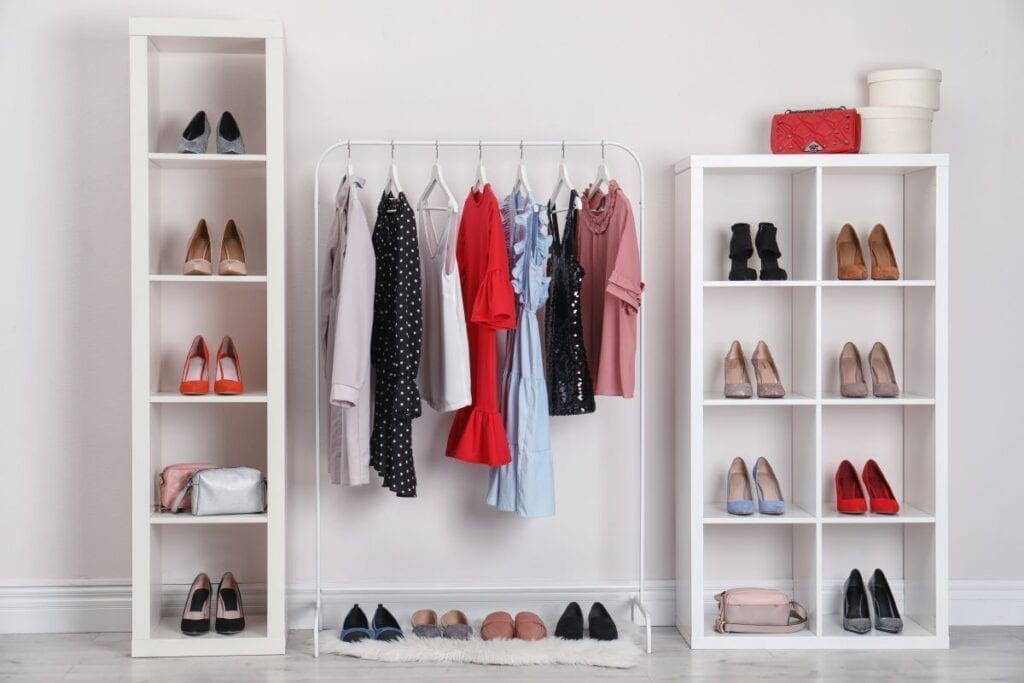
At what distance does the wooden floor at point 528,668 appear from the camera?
3.43 m

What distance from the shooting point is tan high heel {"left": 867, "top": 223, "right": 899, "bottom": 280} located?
380 cm

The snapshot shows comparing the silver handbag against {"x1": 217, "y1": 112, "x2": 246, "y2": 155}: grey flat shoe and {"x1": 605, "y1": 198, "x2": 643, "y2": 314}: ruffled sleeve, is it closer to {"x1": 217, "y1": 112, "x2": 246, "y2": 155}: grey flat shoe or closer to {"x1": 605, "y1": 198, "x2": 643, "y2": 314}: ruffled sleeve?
{"x1": 217, "y1": 112, "x2": 246, "y2": 155}: grey flat shoe

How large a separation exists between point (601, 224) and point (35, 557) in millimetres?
2449

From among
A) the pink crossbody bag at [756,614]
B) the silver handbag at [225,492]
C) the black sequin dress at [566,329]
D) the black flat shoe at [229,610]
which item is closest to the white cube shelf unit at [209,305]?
the black flat shoe at [229,610]

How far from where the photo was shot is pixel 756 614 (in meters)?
3.78

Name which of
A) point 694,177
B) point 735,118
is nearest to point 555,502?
point 694,177

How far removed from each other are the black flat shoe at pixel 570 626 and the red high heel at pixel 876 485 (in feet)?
3.72

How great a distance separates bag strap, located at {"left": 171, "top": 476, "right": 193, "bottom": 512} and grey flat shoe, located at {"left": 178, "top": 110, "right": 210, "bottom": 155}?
1.14m

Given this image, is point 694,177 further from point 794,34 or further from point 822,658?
point 822,658

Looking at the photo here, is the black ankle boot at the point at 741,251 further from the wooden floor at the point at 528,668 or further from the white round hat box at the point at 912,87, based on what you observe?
the wooden floor at the point at 528,668

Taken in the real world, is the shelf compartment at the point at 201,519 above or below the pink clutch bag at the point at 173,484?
below

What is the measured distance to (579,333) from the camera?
12.2 ft

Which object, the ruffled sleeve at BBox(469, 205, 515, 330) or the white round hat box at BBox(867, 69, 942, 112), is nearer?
the ruffled sleeve at BBox(469, 205, 515, 330)

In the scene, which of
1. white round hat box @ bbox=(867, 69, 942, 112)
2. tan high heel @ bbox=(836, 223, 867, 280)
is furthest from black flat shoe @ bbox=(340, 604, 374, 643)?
white round hat box @ bbox=(867, 69, 942, 112)
